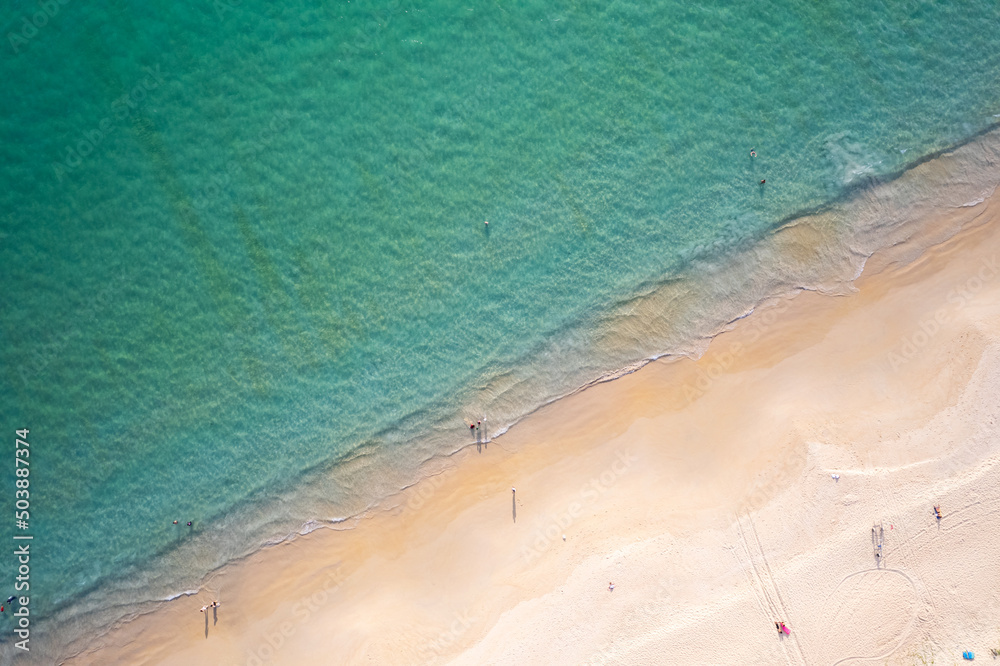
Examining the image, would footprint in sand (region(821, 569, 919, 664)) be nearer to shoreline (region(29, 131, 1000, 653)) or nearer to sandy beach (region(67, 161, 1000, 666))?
sandy beach (region(67, 161, 1000, 666))

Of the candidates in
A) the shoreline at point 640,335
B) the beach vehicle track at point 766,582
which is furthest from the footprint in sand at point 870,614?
the shoreline at point 640,335

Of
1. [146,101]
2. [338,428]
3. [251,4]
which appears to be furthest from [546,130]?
[146,101]

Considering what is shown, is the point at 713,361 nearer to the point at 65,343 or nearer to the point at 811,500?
the point at 811,500

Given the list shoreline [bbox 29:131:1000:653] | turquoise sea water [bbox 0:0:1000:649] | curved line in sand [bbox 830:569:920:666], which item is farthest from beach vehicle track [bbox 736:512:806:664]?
turquoise sea water [bbox 0:0:1000:649]

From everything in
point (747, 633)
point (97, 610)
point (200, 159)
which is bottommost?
point (747, 633)

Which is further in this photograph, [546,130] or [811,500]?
[546,130]

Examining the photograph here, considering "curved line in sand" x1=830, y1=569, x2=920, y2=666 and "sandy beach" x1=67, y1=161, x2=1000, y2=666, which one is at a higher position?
"sandy beach" x1=67, y1=161, x2=1000, y2=666

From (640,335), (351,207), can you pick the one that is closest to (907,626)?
(640,335)
